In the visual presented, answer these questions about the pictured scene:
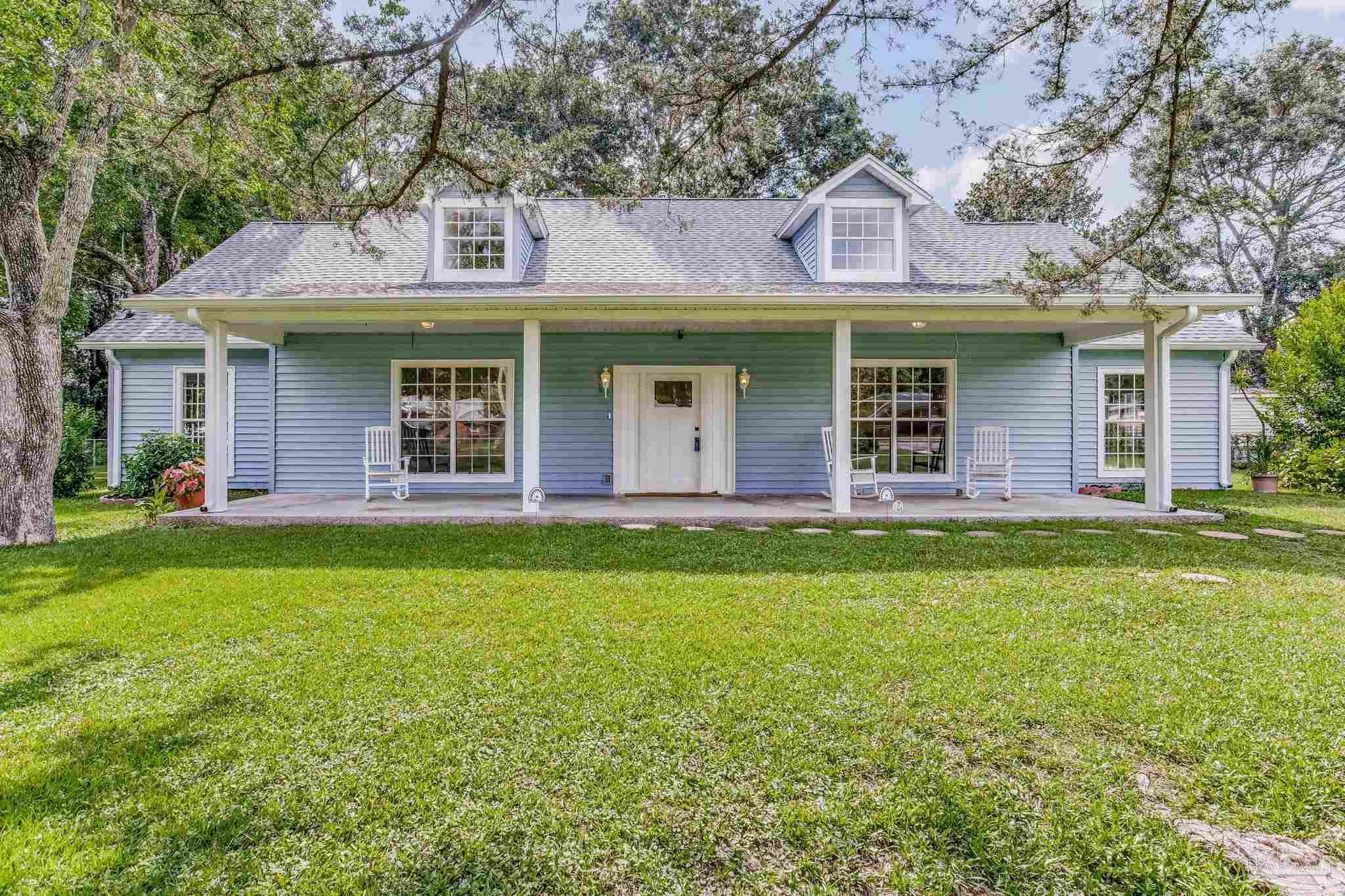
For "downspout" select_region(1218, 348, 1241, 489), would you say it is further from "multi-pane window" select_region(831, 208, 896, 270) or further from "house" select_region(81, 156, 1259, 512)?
"multi-pane window" select_region(831, 208, 896, 270)

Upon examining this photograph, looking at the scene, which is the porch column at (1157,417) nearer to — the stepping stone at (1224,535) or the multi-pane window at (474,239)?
the stepping stone at (1224,535)

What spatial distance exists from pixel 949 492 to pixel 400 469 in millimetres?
7718

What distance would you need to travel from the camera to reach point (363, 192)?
458cm

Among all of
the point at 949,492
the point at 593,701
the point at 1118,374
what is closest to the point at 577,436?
the point at 949,492

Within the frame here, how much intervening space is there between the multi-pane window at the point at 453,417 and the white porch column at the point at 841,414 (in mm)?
4602

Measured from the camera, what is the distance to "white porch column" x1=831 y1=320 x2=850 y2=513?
6.78m

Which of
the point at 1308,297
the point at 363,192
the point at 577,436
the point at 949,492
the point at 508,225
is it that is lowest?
the point at 949,492

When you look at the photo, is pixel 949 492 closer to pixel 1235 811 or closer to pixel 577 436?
pixel 577 436

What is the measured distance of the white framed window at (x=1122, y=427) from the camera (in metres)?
9.48

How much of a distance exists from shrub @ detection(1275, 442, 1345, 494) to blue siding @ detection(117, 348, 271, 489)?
15.5 metres

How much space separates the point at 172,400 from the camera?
30.8 ft

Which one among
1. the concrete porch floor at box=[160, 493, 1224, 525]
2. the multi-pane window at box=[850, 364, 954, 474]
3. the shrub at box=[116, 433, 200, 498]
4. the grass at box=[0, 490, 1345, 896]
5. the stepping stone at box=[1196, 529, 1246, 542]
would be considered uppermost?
the multi-pane window at box=[850, 364, 954, 474]

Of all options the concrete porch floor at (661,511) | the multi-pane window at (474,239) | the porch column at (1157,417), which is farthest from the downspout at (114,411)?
the porch column at (1157,417)

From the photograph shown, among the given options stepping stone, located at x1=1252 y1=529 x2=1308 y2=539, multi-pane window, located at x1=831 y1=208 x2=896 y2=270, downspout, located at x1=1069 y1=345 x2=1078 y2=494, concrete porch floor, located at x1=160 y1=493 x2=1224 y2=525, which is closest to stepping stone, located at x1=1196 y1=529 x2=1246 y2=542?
stepping stone, located at x1=1252 y1=529 x2=1308 y2=539
